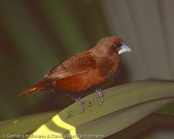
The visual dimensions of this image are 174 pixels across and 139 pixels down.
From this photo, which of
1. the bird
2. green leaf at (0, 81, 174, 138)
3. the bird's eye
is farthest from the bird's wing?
green leaf at (0, 81, 174, 138)

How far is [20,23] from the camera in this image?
36.9 inches

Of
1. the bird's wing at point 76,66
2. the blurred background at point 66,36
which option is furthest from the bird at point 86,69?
the blurred background at point 66,36

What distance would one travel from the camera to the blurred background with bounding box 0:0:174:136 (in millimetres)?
934

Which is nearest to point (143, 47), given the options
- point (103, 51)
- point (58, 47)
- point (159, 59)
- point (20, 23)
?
point (159, 59)

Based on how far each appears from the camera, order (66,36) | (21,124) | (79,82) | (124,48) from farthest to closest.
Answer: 1. (79,82)
2. (124,48)
3. (66,36)
4. (21,124)

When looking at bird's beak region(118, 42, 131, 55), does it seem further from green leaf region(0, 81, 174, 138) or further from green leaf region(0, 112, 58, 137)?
green leaf region(0, 112, 58, 137)

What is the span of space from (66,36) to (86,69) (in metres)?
0.29

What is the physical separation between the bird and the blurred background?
4.8 inches

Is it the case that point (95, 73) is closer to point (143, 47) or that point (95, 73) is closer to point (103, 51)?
point (103, 51)

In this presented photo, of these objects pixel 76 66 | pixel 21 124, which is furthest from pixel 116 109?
pixel 76 66

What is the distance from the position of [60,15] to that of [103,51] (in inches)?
13.6

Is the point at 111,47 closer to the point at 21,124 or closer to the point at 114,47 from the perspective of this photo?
the point at 114,47

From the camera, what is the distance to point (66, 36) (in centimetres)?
99

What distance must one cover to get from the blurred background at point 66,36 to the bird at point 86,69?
0.12 metres
